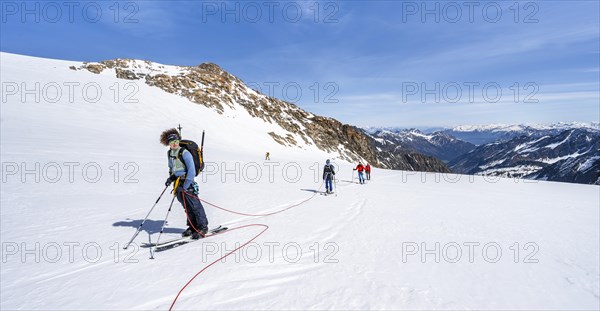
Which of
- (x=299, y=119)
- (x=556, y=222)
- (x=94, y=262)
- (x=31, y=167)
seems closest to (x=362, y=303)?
(x=94, y=262)

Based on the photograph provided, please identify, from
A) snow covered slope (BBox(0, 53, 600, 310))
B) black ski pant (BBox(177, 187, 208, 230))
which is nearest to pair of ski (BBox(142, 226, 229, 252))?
snow covered slope (BBox(0, 53, 600, 310))

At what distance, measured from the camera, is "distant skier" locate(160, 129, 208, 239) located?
7441mm

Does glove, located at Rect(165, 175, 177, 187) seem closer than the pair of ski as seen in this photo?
No

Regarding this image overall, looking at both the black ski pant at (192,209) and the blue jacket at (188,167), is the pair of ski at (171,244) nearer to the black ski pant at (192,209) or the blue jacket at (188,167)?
the black ski pant at (192,209)

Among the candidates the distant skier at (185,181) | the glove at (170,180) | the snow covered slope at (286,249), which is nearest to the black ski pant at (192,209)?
the distant skier at (185,181)

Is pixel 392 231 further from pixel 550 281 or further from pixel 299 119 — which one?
pixel 299 119

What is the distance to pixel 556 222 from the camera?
1188 centimetres

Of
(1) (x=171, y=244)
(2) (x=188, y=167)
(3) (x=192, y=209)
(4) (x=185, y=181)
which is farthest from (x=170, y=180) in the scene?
(1) (x=171, y=244)

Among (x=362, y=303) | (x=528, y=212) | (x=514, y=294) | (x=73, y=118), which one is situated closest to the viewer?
(x=362, y=303)

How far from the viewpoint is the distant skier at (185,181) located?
24.4 feet

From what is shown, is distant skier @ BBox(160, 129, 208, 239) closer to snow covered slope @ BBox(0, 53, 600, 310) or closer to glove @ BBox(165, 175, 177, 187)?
glove @ BBox(165, 175, 177, 187)

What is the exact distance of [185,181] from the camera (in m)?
7.46

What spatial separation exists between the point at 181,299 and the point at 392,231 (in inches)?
253

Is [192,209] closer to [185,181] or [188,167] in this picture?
[185,181]
